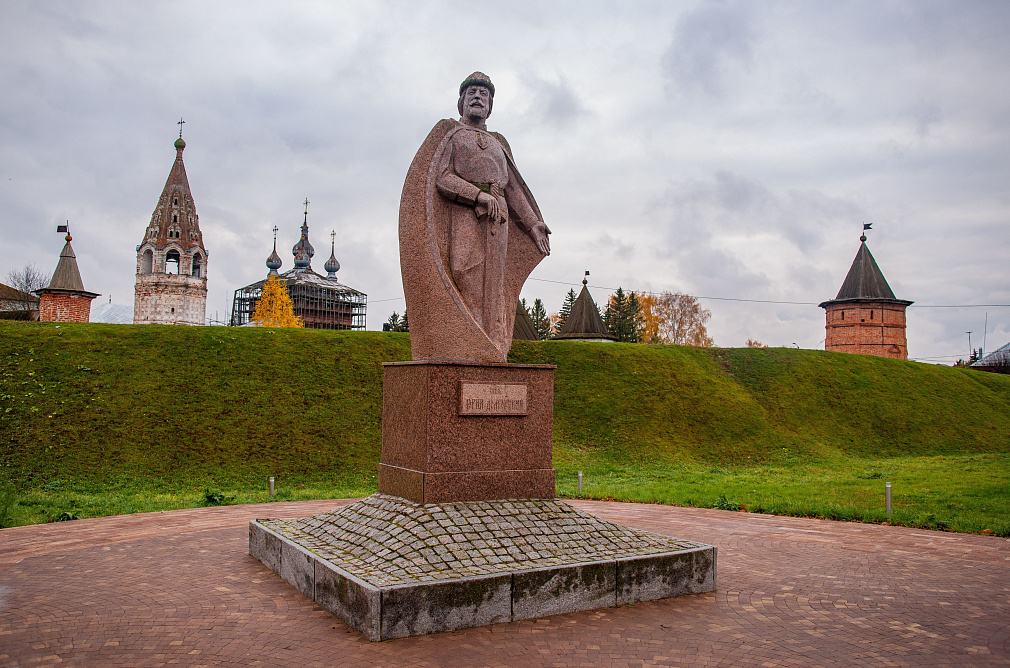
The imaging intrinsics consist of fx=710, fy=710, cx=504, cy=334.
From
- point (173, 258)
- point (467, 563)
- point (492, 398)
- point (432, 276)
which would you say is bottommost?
point (467, 563)

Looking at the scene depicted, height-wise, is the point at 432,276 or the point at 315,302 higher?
the point at 315,302

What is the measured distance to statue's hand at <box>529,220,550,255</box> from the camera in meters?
7.90

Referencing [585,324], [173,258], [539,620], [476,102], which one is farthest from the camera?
[173,258]

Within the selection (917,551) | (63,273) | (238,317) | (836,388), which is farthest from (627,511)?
(238,317)

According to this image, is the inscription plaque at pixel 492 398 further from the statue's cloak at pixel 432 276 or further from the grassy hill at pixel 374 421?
the grassy hill at pixel 374 421

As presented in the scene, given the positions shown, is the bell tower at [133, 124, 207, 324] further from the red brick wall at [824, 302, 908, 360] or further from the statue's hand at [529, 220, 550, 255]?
the statue's hand at [529, 220, 550, 255]

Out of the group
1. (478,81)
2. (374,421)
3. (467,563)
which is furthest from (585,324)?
(467,563)

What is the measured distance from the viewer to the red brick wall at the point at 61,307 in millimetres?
37406

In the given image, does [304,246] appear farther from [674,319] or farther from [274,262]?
[674,319]

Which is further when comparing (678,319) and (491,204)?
(678,319)

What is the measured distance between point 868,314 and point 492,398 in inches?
1858

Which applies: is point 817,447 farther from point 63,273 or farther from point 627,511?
point 63,273

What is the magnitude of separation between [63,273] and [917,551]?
43.0 m

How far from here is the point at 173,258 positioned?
198 ft
